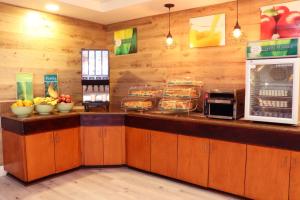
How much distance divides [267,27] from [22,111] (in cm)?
325

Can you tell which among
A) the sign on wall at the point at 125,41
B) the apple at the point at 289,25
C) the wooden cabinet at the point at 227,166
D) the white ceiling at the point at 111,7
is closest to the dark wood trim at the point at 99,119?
the sign on wall at the point at 125,41

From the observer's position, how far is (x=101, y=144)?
12.5 ft

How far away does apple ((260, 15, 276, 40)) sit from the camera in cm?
302

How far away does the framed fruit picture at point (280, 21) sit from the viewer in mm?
2867

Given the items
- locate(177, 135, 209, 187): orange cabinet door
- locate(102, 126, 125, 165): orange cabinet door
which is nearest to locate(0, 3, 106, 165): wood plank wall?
locate(102, 126, 125, 165): orange cabinet door

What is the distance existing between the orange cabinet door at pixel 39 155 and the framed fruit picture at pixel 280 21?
3064 mm

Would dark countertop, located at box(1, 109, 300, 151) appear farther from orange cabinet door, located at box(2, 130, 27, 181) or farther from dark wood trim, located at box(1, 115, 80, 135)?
orange cabinet door, located at box(2, 130, 27, 181)

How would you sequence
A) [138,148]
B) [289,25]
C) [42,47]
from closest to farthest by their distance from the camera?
[289,25], [138,148], [42,47]

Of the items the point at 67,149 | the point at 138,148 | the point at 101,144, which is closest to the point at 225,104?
the point at 138,148

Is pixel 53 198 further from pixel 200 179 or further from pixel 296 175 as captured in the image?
pixel 296 175

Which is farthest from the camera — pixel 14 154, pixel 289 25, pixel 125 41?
pixel 125 41

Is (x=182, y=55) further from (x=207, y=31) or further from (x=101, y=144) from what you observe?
(x=101, y=144)

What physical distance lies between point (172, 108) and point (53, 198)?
6.01ft

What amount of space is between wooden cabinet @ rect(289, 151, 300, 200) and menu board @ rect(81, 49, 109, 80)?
2757 mm
